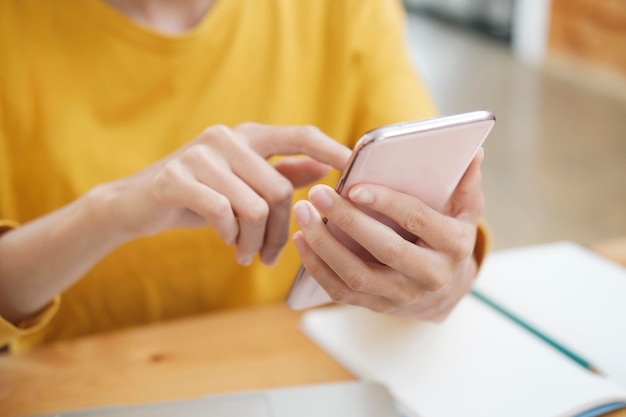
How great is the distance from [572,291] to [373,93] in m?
0.32

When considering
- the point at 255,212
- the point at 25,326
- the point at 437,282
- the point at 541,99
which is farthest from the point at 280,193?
the point at 541,99

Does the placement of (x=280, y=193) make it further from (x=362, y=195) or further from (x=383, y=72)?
(x=383, y=72)

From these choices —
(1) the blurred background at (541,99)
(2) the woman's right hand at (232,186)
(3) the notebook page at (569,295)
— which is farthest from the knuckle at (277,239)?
(1) the blurred background at (541,99)

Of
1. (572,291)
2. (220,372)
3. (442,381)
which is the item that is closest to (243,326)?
(220,372)

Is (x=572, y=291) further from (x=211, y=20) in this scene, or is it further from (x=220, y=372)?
(x=211, y=20)

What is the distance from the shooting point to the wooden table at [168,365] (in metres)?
0.59

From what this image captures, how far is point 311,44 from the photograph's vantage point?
33.5 inches

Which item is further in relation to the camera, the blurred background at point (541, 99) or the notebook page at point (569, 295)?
the blurred background at point (541, 99)

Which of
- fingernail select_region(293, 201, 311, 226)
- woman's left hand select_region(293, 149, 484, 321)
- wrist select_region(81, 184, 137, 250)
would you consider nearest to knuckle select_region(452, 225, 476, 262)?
woman's left hand select_region(293, 149, 484, 321)

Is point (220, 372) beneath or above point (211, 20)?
beneath

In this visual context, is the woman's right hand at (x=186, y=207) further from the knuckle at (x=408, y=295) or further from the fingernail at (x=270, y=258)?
the knuckle at (x=408, y=295)

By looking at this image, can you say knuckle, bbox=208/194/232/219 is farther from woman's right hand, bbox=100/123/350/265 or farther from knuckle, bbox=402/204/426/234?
knuckle, bbox=402/204/426/234

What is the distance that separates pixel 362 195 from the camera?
46 centimetres

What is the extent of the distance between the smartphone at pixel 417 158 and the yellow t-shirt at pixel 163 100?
30 cm
